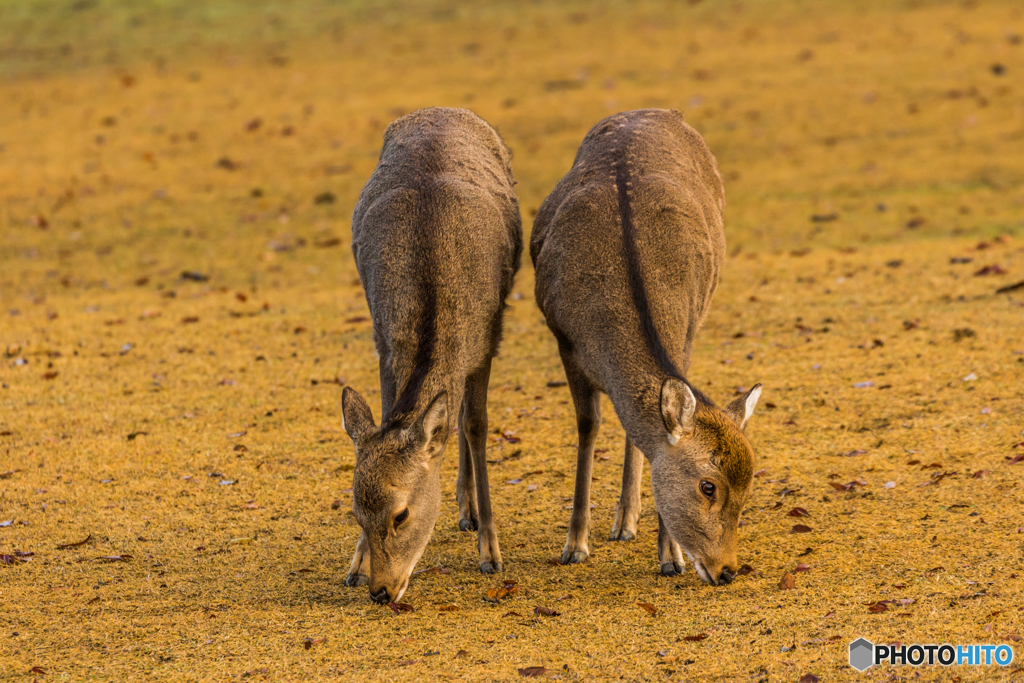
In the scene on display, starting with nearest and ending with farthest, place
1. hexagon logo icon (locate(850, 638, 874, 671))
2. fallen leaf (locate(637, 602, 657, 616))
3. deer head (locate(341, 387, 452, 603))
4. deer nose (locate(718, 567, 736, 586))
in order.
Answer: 1. hexagon logo icon (locate(850, 638, 874, 671))
2. deer head (locate(341, 387, 452, 603))
3. deer nose (locate(718, 567, 736, 586))
4. fallen leaf (locate(637, 602, 657, 616))

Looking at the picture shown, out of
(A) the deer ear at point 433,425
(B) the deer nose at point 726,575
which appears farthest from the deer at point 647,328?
(A) the deer ear at point 433,425

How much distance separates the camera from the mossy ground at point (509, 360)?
6102 millimetres

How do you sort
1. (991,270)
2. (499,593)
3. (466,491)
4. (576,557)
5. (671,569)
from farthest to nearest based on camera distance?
(991,270)
(466,491)
(576,557)
(671,569)
(499,593)

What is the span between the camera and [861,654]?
543 centimetres

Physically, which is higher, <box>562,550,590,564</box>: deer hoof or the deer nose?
the deer nose

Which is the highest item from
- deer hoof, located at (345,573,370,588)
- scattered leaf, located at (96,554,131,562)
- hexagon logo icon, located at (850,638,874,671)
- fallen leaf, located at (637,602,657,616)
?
hexagon logo icon, located at (850,638,874,671)

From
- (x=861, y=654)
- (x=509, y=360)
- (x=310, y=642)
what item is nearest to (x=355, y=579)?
(x=310, y=642)

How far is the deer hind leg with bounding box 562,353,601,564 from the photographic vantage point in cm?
708

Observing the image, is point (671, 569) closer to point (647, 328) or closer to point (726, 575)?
point (726, 575)

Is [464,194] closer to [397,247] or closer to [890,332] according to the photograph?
[397,247]

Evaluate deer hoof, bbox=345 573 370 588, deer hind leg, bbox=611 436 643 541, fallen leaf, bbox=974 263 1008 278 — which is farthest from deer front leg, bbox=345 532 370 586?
fallen leaf, bbox=974 263 1008 278

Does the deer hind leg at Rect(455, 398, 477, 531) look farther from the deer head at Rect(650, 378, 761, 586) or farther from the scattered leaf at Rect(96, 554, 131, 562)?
the scattered leaf at Rect(96, 554, 131, 562)

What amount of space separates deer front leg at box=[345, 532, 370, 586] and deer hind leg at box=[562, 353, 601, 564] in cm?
131

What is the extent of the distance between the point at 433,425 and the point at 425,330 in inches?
27.8
